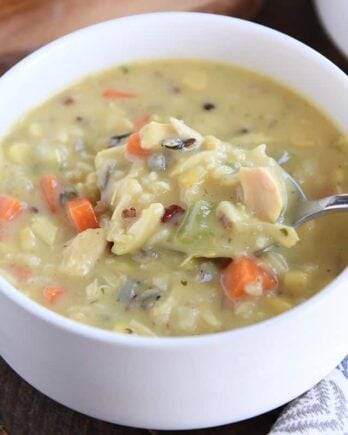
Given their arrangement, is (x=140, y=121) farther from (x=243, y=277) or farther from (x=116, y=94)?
(x=243, y=277)

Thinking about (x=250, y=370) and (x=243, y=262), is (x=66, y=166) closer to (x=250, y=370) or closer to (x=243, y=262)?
(x=243, y=262)

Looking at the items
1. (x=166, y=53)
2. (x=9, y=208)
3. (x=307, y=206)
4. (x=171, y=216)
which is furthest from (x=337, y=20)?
(x=9, y=208)

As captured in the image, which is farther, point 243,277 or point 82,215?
point 82,215

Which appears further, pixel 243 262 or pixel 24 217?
pixel 24 217

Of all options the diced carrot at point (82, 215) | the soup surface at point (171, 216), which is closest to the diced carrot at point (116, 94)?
the soup surface at point (171, 216)

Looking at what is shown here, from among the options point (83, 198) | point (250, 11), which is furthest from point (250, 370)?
point (250, 11)

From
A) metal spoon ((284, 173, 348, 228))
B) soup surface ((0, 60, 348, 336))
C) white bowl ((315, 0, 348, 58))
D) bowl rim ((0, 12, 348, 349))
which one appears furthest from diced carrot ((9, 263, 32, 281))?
white bowl ((315, 0, 348, 58))

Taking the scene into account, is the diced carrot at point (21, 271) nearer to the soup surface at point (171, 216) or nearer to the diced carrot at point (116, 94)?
the soup surface at point (171, 216)
